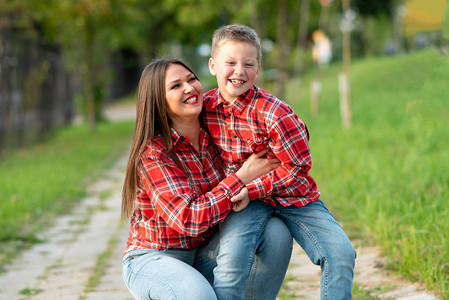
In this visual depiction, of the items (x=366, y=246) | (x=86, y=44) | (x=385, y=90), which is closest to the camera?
(x=366, y=246)

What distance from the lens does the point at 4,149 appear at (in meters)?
11.6

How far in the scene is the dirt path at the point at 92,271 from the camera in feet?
12.8

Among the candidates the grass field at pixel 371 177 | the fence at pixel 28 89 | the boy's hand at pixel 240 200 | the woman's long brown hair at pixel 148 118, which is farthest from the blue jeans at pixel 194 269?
the fence at pixel 28 89

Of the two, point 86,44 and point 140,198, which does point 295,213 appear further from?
point 86,44

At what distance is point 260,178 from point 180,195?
376mm

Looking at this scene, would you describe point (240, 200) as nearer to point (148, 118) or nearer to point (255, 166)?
point (255, 166)

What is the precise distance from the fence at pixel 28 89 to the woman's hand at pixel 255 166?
30.3ft

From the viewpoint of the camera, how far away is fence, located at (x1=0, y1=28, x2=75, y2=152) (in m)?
11.4

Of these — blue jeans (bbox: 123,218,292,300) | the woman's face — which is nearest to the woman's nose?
the woman's face

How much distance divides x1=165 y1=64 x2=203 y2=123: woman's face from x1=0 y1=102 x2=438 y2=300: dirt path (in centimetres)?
154

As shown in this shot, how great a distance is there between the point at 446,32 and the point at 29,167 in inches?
312

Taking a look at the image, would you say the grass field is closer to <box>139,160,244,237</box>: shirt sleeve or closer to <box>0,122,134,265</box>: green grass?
<box>0,122,134,265</box>: green grass

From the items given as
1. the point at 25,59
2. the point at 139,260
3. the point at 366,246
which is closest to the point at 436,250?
the point at 366,246

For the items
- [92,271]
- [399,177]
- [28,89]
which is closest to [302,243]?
[92,271]
